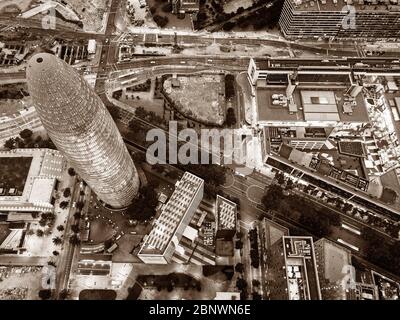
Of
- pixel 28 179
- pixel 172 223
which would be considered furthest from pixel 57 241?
pixel 172 223

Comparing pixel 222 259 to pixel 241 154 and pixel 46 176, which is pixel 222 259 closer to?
pixel 241 154

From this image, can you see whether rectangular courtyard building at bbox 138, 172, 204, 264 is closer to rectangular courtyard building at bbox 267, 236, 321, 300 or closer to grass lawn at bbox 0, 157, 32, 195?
rectangular courtyard building at bbox 267, 236, 321, 300

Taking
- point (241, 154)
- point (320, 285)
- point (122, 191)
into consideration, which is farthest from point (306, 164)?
point (122, 191)

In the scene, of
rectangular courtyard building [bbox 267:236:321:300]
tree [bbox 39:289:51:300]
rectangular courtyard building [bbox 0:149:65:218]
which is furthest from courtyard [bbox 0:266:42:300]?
rectangular courtyard building [bbox 267:236:321:300]

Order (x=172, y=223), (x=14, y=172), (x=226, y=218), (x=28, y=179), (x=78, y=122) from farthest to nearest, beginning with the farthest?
(x=14, y=172), (x=28, y=179), (x=226, y=218), (x=172, y=223), (x=78, y=122)

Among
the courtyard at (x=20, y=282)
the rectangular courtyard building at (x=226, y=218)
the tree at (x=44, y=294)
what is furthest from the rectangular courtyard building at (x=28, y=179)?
the rectangular courtyard building at (x=226, y=218)

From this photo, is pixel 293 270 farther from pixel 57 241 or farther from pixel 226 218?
pixel 57 241

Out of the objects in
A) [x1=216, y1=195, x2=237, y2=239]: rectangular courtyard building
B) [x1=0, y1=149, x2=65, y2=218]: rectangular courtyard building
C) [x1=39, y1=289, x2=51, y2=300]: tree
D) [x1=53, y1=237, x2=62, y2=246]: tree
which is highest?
[x1=0, y1=149, x2=65, y2=218]: rectangular courtyard building
